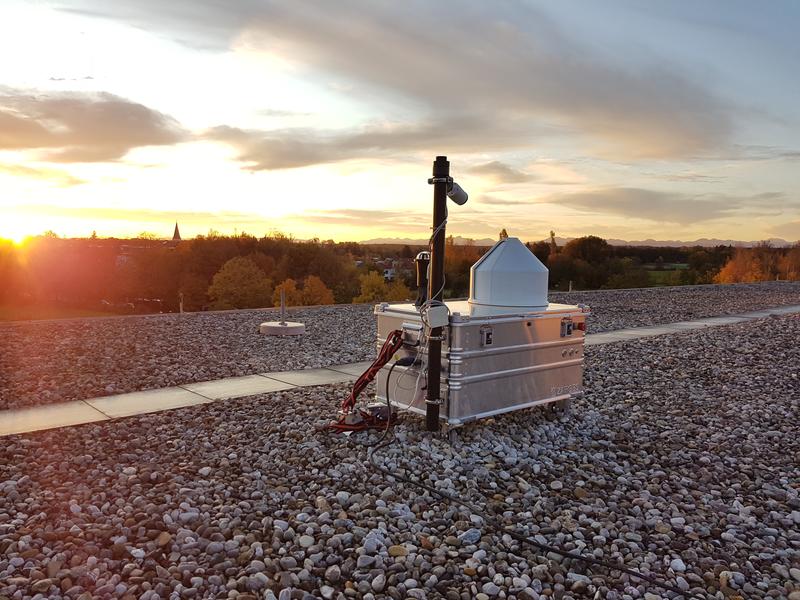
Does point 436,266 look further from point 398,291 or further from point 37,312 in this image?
point 37,312

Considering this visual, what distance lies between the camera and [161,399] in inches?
298

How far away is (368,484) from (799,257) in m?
41.3

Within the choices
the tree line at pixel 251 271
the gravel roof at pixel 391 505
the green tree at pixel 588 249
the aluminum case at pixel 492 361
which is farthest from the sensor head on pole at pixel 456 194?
the green tree at pixel 588 249

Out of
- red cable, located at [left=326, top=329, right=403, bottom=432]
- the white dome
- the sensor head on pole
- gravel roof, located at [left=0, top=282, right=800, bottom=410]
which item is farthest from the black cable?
gravel roof, located at [left=0, top=282, right=800, bottom=410]

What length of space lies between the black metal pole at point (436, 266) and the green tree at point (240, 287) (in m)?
34.7

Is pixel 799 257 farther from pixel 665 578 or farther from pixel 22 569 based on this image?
pixel 22 569

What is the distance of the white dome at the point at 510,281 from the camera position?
6.41 metres

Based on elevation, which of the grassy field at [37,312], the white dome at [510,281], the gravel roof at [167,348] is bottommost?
the grassy field at [37,312]

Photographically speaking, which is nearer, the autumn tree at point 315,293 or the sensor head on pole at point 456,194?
the sensor head on pole at point 456,194

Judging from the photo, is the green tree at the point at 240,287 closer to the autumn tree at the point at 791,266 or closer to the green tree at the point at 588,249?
the green tree at the point at 588,249

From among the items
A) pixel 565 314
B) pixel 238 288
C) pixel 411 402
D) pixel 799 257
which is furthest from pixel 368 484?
pixel 799 257

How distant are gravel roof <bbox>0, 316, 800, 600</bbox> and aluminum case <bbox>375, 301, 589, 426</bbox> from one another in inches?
13.8

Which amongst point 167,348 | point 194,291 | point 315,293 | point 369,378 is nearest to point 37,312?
point 194,291

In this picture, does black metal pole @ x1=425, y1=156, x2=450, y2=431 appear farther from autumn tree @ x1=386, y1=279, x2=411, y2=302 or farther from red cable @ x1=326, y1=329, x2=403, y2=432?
autumn tree @ x1=386, y1=279, x2=411, y2=302
